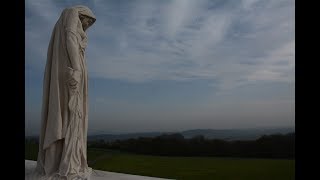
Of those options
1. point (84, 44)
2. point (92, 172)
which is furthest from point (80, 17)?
point (92, 172)

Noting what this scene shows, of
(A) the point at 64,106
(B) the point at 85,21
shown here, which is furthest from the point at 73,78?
(B) the point at 85,21

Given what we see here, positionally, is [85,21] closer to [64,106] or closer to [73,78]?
[73,78]

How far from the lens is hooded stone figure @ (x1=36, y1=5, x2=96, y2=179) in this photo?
4.96 meters

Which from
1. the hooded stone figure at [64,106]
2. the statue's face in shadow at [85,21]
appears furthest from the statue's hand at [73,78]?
the statue's face in shadow at [85,21]

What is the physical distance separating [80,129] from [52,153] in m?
0.49

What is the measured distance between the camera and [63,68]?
16.6ft

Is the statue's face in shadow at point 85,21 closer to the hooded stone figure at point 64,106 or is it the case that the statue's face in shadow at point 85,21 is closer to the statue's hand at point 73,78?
the hooded stone figure at point 64,106

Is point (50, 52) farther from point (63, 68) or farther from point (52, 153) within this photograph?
point (52, 153)

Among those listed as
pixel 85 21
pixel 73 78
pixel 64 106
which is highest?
pixel 85 21

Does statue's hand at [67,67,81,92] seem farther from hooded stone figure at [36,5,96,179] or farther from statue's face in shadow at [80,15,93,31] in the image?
statue's face in shadow at [80,15,93,31]

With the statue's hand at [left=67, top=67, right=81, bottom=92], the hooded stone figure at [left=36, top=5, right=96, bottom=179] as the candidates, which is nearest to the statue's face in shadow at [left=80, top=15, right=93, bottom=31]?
the hooded stone figure at [left=36, top=5, right=96, bottom=179]

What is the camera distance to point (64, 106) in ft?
16.6

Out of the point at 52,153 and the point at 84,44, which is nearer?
the point at 52,153

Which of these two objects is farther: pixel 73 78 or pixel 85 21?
pixel 85 21
